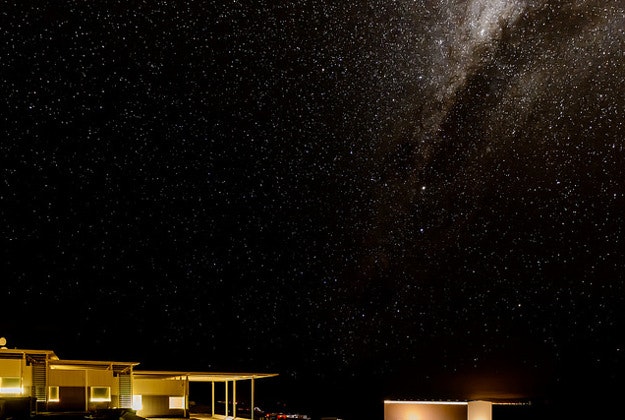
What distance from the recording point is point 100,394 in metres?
16.7

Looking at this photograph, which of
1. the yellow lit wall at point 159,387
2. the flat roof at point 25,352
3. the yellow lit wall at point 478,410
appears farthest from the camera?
the yellow lit wall at point 478,410

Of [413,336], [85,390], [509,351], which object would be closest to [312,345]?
[413,336]

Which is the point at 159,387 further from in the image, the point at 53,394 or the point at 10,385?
the point at 10,385

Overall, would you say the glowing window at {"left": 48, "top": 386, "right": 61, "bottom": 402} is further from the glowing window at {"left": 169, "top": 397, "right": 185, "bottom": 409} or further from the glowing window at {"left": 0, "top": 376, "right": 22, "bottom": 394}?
the glowing window at {"left": 169, "top": 397, "right": 185, "bottom": 409}

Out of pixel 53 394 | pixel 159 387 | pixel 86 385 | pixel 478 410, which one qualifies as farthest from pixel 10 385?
pixel 478 410

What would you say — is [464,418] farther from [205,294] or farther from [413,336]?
[413,336]

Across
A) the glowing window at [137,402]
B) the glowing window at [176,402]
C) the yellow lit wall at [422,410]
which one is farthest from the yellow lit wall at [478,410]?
the glowing window at [137,402]

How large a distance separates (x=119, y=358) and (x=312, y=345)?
15069 millimetres

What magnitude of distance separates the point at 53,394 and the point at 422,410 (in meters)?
10.1

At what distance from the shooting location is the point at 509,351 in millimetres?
56000

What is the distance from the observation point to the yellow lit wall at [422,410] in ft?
65.6

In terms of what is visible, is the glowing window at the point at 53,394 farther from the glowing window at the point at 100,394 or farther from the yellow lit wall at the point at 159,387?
the yellow lit wall at the point at 159,387

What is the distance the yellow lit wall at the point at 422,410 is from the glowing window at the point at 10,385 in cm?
1007

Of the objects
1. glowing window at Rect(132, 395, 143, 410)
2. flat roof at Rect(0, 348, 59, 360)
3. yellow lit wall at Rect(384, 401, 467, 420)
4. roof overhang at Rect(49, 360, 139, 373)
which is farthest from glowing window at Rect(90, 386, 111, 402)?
yellow lit wall at Rect(384, 401, 467, 420)
